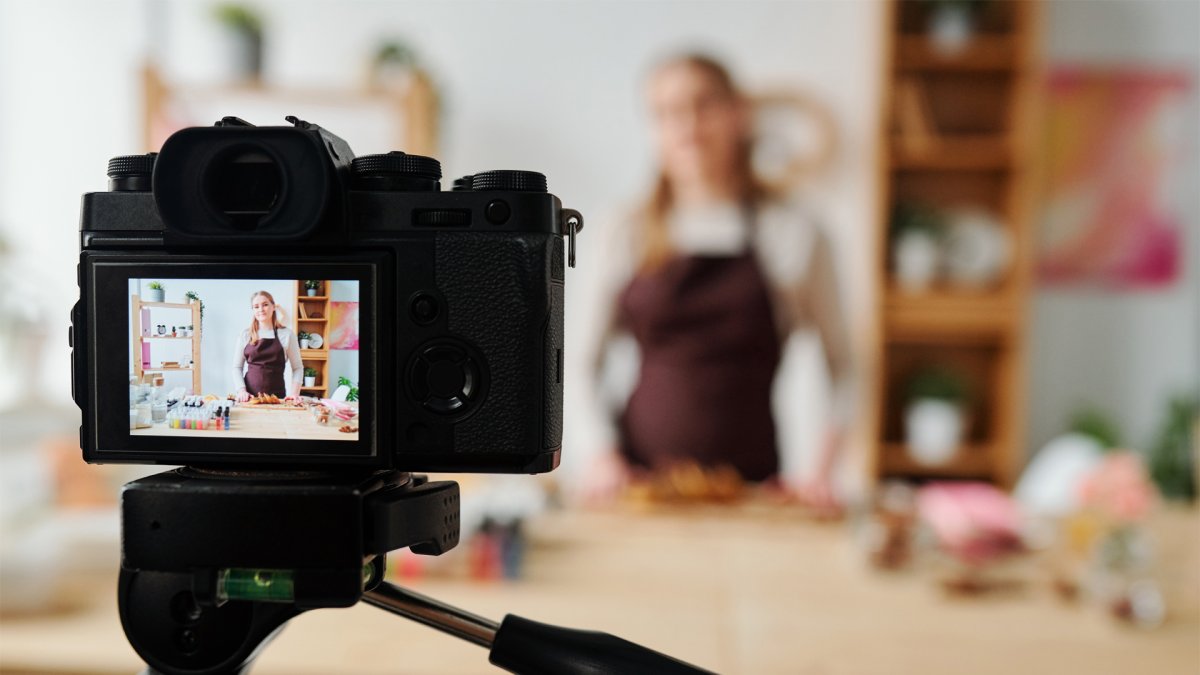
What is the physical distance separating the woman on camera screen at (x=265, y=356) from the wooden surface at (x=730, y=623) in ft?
1.37

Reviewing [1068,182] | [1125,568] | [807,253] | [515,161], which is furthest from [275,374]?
[1068,182]

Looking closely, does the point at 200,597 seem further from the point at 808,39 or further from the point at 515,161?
the point at 808,39

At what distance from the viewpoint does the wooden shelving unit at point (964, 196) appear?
9.02 feet

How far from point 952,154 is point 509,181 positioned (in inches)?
106

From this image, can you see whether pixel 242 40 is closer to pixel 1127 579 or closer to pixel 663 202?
pixel 663 202

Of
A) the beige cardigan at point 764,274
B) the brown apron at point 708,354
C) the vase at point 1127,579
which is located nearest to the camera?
the vase at point 1127,579

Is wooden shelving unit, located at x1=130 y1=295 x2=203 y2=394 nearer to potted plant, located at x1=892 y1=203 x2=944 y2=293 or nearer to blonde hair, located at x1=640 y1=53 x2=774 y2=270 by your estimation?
blonde hair, located at x1=640 y1=53 x2=774 y2=270

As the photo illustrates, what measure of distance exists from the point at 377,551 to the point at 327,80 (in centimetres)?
306

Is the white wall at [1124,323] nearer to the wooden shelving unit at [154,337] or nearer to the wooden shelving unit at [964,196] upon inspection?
the wooden shelving unit at [964,196]

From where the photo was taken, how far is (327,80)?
314 cm

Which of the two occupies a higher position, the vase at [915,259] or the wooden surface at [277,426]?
the vase at [915,259]

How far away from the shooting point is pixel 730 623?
1024 mm

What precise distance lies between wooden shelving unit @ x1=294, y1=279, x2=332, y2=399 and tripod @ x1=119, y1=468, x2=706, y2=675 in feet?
0.16

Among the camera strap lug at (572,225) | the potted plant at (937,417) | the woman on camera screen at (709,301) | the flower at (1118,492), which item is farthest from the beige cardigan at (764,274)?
the camera strap lug at (572,225)
